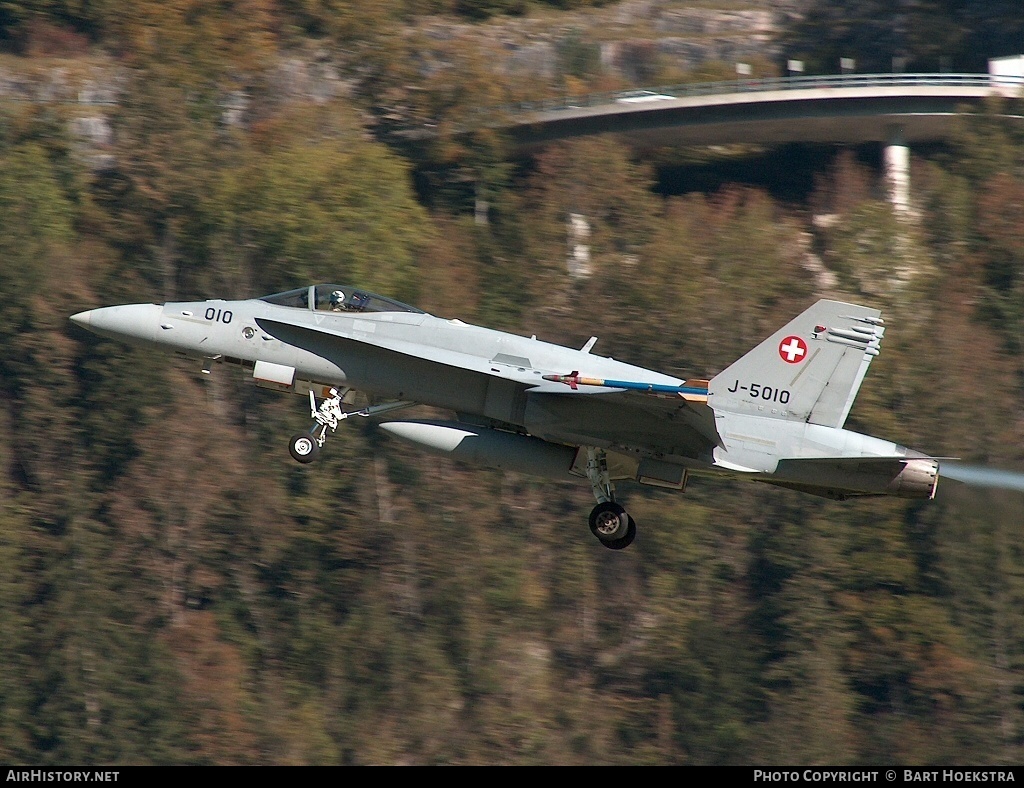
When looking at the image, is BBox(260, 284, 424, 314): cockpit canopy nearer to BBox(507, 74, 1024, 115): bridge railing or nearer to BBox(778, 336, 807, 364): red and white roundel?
BBox(778, 336, 807, 364): red and white roundel

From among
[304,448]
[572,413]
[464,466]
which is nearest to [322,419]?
[304,448]

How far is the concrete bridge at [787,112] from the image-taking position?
2084 inches

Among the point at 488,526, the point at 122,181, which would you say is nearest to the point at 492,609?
the point at 488,526

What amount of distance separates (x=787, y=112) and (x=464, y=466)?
1765 centimetres

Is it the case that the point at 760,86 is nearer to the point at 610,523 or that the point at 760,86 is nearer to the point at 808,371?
the point at 808,371

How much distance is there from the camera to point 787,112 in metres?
53.1

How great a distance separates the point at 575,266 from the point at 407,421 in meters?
37.2

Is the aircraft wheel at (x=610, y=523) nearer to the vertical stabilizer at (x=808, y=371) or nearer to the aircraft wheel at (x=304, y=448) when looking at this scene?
the vertical stabilizer at (x=808, y=371)

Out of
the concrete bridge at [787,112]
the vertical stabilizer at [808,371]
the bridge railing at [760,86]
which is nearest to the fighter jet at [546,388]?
the vertical stabilizer at [808,371]

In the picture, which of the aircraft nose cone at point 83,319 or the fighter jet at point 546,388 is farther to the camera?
the aircraft nose cone at point 83,319

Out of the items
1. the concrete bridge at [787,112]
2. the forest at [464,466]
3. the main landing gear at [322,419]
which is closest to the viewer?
the main landing gear at [322,419]

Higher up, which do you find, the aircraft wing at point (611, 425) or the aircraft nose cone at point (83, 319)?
the aircraft nose cone at point (83, 319)

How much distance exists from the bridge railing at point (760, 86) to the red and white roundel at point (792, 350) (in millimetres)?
36117
